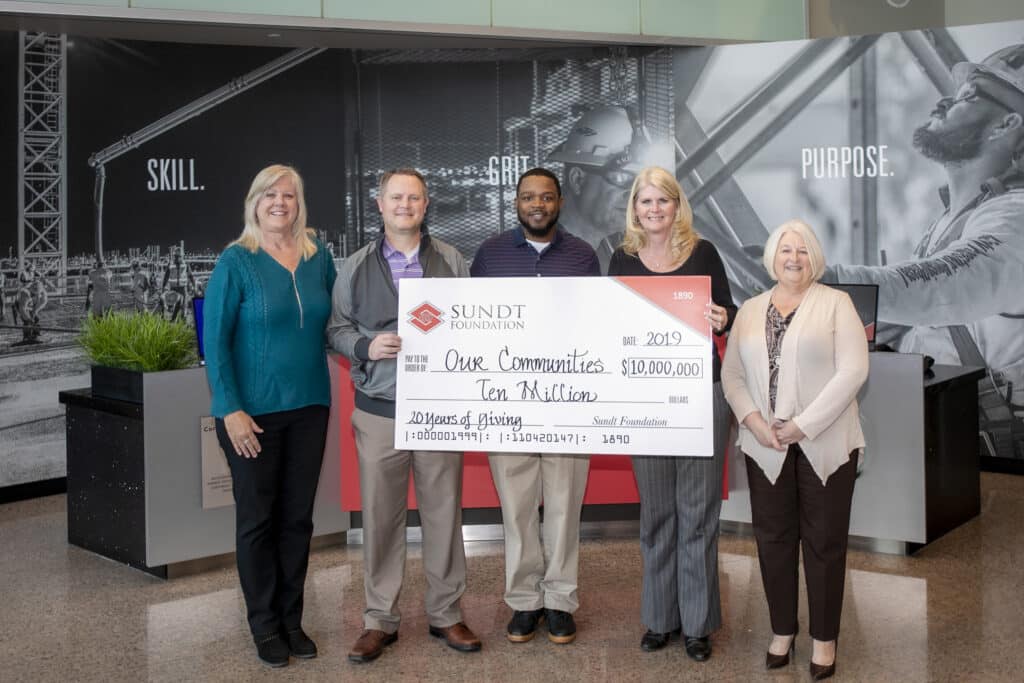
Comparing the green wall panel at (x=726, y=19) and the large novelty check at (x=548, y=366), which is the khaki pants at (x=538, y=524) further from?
the green wall panel at (x=726, y=19)

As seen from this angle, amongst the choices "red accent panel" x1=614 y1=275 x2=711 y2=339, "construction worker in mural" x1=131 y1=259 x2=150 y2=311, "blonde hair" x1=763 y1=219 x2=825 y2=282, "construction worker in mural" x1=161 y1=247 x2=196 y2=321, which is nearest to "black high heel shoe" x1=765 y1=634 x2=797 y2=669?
"red accent panel" x1=614 y1=275 x2=711 y2=339

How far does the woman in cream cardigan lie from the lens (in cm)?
307

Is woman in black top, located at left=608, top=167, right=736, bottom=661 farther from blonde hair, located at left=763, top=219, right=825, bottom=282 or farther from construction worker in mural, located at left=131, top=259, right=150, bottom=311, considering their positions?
construction worker in mural, located at left=131, top=259, right=150, bottom=311

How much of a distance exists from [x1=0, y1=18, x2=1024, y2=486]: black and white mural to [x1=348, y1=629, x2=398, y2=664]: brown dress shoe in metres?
3.70

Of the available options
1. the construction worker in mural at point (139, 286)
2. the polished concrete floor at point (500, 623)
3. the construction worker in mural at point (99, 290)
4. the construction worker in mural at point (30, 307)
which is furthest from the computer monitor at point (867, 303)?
the construction worker in mural at point (30, 307)

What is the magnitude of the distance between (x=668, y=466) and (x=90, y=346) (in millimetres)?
2831

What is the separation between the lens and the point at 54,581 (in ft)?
14.7

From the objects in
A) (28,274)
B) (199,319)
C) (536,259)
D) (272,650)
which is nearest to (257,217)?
(536,259)

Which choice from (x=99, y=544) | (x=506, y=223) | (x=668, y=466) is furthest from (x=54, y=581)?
(x=506, y=223)

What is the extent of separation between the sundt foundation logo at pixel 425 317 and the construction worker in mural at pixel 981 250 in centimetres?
417

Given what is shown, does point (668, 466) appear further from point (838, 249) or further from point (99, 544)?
point (838, 249)

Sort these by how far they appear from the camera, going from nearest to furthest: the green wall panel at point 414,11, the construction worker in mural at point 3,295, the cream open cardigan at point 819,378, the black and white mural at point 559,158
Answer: the cream open cardigan at point 819,378 < the green wall panel at point 414,11 < the construction worker in mural at point 3,295 < the black and white mural at point 559,158

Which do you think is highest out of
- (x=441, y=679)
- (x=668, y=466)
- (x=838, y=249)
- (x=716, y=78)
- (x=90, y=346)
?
(x=716, y=78)

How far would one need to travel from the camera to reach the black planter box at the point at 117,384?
4508 millimetres
